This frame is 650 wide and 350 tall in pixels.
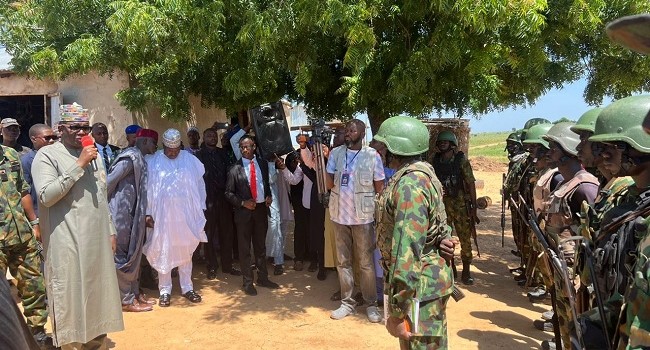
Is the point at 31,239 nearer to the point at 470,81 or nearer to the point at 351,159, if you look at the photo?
the point at 351,159

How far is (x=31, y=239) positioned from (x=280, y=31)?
2881 mm

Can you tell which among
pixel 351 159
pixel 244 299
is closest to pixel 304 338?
pixel 244 299

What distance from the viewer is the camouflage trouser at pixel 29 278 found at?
440 cm

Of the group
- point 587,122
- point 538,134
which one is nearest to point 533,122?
point 538,134

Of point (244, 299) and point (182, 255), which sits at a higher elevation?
point (182, 255)

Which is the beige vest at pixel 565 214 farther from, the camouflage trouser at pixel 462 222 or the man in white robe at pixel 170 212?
the man in white robe at pixel 170 212

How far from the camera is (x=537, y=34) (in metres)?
4.88

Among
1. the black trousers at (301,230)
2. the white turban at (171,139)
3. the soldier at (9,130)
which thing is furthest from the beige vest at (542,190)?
the soldier at (9,130)

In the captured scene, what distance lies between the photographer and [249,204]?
5918 mm

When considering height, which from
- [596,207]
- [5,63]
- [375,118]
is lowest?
[596,207]

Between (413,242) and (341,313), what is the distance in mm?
2724

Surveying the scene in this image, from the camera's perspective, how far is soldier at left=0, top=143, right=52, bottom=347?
4.34 meters

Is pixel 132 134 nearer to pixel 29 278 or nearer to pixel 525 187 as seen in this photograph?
pixel 29 278

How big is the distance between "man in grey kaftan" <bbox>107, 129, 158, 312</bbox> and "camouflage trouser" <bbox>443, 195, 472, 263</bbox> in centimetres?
371
